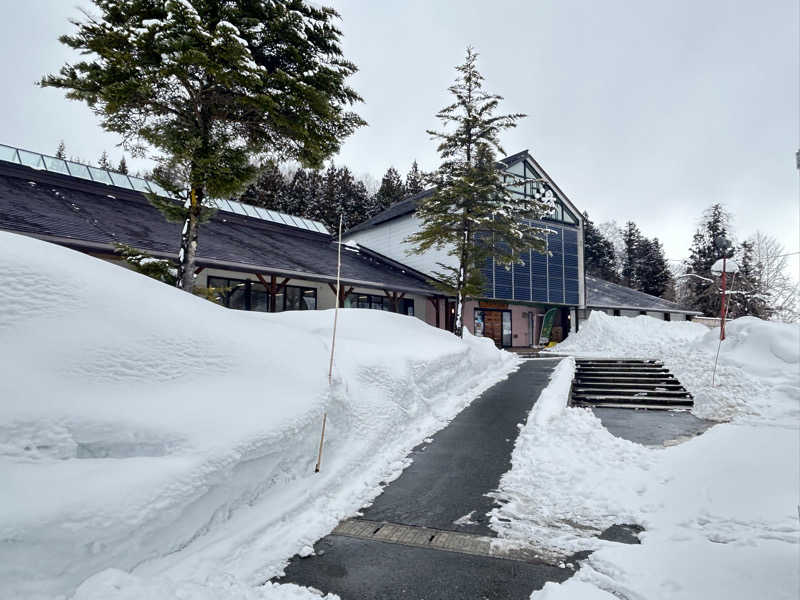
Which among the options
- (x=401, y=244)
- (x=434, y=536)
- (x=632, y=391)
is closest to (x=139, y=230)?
(x=434, y=536)

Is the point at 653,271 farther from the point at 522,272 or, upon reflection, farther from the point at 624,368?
the point at 624,368

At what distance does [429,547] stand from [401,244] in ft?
74.7

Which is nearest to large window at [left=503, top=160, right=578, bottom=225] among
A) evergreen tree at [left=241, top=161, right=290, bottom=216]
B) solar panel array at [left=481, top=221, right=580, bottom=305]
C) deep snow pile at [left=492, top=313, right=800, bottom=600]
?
solar panel array at [left=481, top=221, right=580, bottom=305]

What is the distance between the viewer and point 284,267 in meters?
15.4

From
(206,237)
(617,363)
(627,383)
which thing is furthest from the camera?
(206,237)

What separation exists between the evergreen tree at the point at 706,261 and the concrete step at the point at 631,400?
112 feet

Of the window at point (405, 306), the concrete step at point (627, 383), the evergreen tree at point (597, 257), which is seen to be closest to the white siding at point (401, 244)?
the window at point (405, 306)

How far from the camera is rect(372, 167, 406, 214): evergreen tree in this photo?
4528cm

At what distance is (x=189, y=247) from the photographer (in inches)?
335

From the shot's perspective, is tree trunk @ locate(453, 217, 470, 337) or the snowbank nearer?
the snowbank

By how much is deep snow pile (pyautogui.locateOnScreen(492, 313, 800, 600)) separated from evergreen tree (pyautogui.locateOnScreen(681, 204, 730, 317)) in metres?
36.0

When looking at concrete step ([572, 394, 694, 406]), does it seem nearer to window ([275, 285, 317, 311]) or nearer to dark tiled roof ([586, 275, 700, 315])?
window ([275, 285, 317, 311])

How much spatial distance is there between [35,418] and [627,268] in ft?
202

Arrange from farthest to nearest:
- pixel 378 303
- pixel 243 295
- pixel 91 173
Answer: pixel 378 303 < pixel 91 173 < pixel 243 295
